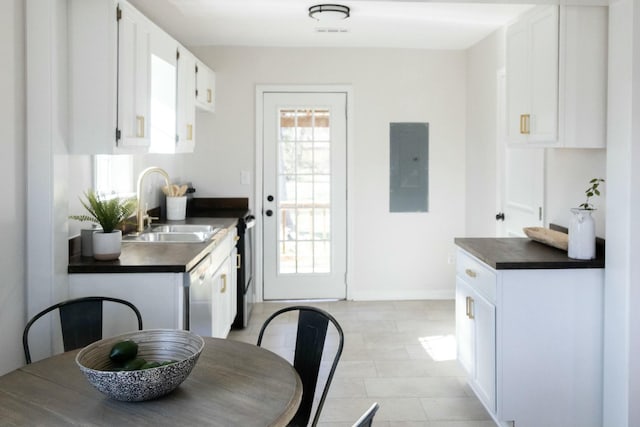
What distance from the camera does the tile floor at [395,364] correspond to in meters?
3.27

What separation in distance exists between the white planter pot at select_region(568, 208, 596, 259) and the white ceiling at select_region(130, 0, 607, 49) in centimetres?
147

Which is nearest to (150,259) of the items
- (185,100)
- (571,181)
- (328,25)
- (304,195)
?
(185,100)

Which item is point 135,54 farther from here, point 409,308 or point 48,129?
point 409,308

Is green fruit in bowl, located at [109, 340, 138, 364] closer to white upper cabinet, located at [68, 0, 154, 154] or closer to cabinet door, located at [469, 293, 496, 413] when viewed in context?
white upper cabinet, located at [68, 0, 154, 154]

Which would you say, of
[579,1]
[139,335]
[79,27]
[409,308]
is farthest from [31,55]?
[409,308]

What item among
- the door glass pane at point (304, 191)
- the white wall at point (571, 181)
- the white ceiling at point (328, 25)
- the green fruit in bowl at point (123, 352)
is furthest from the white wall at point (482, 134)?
the green fruit in bowl at point (123, 352)

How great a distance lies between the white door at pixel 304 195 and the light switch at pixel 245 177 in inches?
6.2

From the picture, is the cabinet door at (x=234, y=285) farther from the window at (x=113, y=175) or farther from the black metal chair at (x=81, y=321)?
the black metal chair at (x=81, y=321)

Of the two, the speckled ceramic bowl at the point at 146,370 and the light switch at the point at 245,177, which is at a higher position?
the light switch at the point at 245,177

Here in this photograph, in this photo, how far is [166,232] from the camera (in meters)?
4.25

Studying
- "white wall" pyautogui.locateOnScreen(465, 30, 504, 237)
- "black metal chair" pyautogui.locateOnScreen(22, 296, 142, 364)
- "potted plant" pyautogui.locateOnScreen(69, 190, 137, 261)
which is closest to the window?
"potted plant" pyautogui.locateOnScreen(69, 190, 137, 261)

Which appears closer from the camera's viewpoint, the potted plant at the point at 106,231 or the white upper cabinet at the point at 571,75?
the potted plant at the point at 106,231

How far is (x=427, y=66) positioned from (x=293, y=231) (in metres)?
1.97

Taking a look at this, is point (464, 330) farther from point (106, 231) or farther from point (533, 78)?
point (106, 231)
